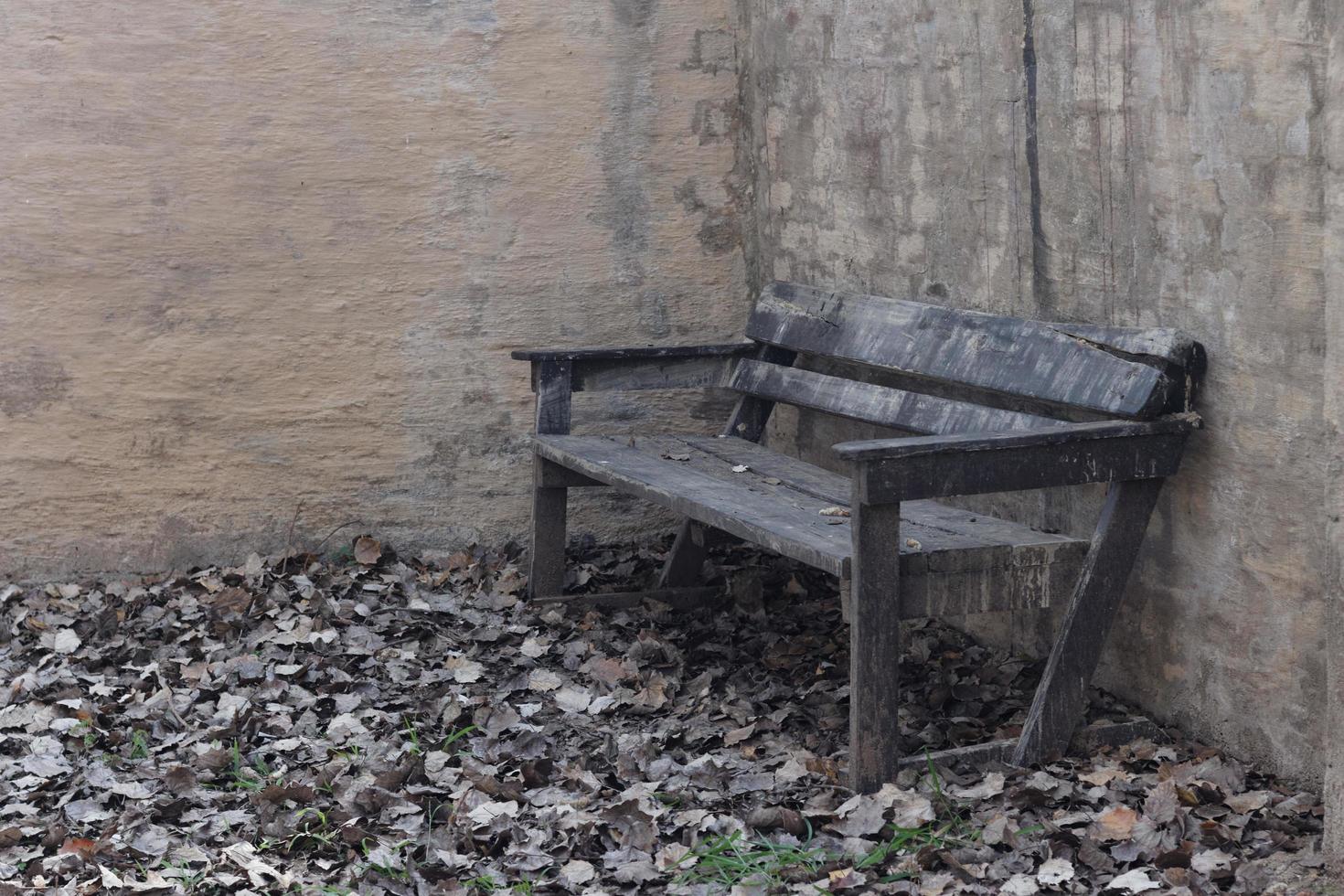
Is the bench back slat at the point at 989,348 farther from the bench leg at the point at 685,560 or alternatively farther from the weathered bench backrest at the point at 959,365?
the bench leg at the point at 685,560

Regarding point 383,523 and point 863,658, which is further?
→ point 383,523

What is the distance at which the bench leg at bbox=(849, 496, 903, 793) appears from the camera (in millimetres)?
3260

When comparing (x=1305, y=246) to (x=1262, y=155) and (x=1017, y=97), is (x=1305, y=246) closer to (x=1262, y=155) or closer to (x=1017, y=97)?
(x=1262, y=155)

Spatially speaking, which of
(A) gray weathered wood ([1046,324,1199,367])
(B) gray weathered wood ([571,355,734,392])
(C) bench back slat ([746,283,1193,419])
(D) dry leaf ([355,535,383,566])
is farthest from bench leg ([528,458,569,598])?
(A) gray weathered wood ([1046,324,1199,367])

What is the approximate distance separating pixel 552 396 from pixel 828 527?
1.51m

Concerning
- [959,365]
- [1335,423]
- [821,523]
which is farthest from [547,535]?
[1335,423]

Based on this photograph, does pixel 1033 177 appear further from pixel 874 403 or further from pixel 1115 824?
pixel 1115 824

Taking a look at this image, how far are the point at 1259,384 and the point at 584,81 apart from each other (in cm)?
279

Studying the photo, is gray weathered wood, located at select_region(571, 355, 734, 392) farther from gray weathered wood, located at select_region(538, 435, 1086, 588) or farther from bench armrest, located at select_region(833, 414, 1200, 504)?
bench armrest, located at select_region(833, 414, 1200, 504)

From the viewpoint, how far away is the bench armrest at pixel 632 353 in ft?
16.0

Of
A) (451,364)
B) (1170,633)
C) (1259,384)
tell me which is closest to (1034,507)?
(1170,633)

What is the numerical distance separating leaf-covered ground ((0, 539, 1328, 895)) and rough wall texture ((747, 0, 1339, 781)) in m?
0.24

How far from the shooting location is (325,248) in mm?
5145

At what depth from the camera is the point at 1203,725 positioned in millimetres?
3506
